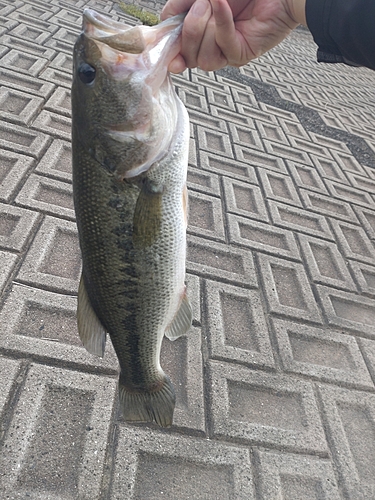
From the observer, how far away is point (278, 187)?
486 cm

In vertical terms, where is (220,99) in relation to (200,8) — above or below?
below

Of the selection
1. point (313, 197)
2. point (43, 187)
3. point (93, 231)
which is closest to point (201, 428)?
point (93, 231)

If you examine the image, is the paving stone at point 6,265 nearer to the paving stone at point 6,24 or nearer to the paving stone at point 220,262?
the paving stone at point 220,262

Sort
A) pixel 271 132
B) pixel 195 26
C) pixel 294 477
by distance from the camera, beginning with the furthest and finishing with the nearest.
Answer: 1. pixel 271 132
2. pixel 294 477
3. pixel 195 26

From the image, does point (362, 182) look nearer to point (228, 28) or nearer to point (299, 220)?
point (299, 220)

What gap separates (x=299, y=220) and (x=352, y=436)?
2337 millimetres

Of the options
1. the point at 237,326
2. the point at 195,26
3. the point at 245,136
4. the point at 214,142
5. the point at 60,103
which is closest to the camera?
the point at 195,26

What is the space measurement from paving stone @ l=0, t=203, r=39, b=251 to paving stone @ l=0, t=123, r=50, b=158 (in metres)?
0.77

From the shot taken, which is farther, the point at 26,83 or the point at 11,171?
the point at 26,83

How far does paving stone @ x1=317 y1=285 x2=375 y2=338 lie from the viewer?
3449 millimetres

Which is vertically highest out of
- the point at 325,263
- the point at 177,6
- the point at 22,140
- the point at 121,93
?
the point at 177,6

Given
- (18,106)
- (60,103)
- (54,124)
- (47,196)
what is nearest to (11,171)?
(47,196)

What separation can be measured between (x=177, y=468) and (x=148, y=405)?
683 mm

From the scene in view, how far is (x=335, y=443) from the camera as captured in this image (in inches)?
103
